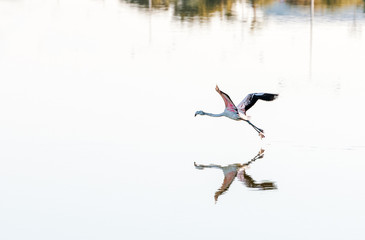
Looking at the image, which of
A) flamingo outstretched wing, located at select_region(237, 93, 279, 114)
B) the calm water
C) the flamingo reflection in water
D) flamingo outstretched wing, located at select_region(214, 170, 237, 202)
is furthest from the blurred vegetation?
flamingo outstretched wing, located at select_region(214, 170, 237, 202)

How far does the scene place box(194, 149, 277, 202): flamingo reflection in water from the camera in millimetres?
24531

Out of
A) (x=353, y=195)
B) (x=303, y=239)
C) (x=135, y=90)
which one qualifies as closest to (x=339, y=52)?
(x=135, y=90)

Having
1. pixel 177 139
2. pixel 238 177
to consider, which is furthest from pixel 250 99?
pixel 238 177

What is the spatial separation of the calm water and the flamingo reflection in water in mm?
51

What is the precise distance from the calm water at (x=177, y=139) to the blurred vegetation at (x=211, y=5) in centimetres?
1405

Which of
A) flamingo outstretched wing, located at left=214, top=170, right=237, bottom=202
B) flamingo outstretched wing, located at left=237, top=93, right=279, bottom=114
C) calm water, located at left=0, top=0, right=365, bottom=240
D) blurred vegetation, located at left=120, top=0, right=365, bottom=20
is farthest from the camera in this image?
blurred vegetation, located at left=120, top=0, right=365, bottom=20

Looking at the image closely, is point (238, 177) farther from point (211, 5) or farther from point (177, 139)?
point (211, 5)

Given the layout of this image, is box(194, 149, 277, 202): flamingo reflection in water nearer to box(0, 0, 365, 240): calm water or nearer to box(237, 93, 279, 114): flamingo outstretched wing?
box(0, 0, 365, 240): calm water

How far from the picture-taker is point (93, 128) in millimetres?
30734

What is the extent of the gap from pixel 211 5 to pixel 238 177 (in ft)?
167

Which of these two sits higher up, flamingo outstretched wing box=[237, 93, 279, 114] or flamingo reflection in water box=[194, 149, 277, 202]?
flamingo outstretched wing box=[237, 93, 279, 114]

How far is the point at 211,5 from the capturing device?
7525cm

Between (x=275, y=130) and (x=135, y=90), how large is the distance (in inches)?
354

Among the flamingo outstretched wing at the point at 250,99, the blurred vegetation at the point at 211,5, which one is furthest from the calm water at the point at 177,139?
the blurred vegetation at the point at 211,5
